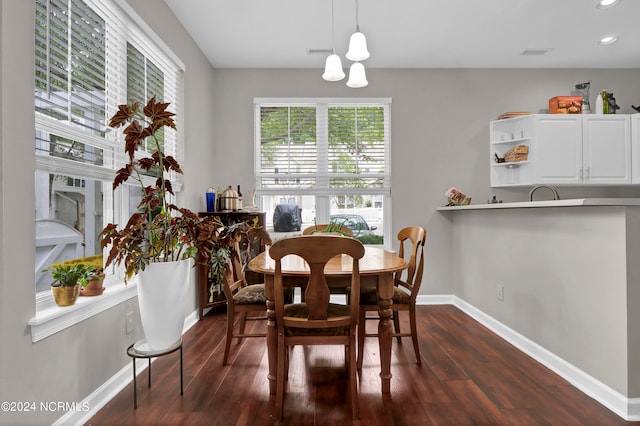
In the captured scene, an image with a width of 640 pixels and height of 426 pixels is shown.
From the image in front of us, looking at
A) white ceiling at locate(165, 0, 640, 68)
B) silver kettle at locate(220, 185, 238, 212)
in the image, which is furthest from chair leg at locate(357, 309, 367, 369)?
white ceiling at locate(165, 0, 640, 68)

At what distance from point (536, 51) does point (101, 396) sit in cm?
489

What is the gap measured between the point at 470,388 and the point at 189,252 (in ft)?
6.14

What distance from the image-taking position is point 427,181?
4.11 m

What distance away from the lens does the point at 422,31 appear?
329 centimetres

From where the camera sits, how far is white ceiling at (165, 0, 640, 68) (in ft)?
9.51

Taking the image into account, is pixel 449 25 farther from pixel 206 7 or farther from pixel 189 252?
pixel 189 252

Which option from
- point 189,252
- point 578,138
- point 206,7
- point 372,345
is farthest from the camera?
point 578,138

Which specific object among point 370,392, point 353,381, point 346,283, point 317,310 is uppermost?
point 346,283

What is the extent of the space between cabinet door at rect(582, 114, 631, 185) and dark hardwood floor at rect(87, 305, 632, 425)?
2.44m

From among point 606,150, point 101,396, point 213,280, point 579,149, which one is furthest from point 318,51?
point 101,396

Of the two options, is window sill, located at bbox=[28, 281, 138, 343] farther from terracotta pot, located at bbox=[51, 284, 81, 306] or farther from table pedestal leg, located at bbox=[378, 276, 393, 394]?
table pedestal leg, located at bbox=[378, 276, 393, 394]

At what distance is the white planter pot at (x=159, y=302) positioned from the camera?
6.06 feet

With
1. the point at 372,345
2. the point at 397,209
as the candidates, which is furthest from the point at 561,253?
the point at 397,209

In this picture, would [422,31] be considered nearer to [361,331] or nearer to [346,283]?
[346,283]
